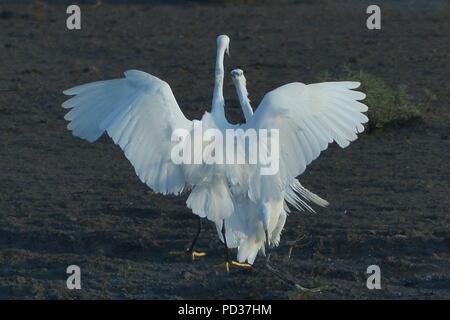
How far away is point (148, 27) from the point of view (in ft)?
74.6

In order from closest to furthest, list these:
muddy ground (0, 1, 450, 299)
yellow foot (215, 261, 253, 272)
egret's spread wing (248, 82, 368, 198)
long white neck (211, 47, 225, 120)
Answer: egret's spread wing (248, 82, 368, 198) → long white neck (211, 47, 225, 120) → muddy ground (0, 1, 450, 299) → yellow foot (215, 261, 253, 272)

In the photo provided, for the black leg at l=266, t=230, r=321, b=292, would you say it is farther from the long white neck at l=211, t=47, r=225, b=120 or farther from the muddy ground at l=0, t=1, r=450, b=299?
the long white neck at l=211, t=47, r=225, b=120

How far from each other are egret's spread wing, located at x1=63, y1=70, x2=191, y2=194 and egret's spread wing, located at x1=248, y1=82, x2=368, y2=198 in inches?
21.4

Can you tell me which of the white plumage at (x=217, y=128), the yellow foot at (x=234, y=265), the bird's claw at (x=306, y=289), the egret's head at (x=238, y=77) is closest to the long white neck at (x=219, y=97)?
the white plumage at (x=217, y=128)

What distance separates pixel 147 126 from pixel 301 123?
102cm

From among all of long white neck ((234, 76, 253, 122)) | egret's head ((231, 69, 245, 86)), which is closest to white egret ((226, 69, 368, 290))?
long white neck ((234, 76, 253, 122))

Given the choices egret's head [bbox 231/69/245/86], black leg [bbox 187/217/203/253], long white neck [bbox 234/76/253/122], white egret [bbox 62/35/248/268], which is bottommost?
black leg [bbox 187/217/203/253]

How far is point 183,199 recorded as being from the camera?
1070cm

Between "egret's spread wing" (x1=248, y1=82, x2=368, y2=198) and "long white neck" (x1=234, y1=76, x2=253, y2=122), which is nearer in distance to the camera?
"egret's spread wing" (x1=248, y1=82, x2=368, y2=198)

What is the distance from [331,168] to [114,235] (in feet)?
10.4

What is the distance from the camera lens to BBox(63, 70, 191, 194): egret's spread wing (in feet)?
26.2

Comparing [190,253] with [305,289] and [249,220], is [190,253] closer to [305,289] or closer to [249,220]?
[249,220]

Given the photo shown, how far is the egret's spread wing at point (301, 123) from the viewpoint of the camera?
7.96 m

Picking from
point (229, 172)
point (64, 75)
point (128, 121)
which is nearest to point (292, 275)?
point (229, 172)
